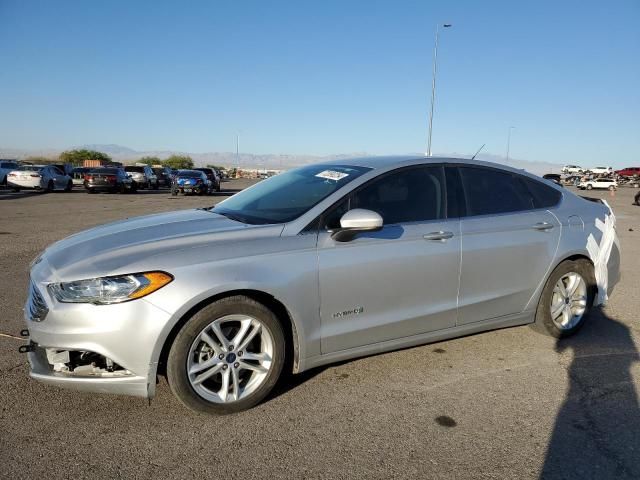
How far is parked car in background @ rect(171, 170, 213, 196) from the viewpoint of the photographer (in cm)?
2691

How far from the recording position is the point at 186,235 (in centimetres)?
323

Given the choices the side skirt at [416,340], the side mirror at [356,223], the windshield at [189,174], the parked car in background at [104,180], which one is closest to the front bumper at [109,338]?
the side skirt at [416,340]

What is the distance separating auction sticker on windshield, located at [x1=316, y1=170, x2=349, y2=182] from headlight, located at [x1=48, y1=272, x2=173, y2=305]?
1516 millimetres

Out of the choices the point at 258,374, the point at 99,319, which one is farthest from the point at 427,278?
the point at 99,319

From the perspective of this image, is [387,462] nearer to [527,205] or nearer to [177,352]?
[177,352]

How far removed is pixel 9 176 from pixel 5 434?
1075 inches

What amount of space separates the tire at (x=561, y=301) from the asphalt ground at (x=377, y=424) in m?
0.26

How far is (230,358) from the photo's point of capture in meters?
3.06

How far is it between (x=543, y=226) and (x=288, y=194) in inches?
85.6

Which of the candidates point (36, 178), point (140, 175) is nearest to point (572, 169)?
point (140, 175)

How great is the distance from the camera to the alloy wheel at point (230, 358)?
9.82 ft

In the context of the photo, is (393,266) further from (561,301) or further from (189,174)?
(189,174)

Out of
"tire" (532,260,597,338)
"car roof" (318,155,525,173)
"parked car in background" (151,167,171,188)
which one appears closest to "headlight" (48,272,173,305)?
"car roof" (318,155,525,173)

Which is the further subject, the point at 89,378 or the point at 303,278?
the point at 303,278
